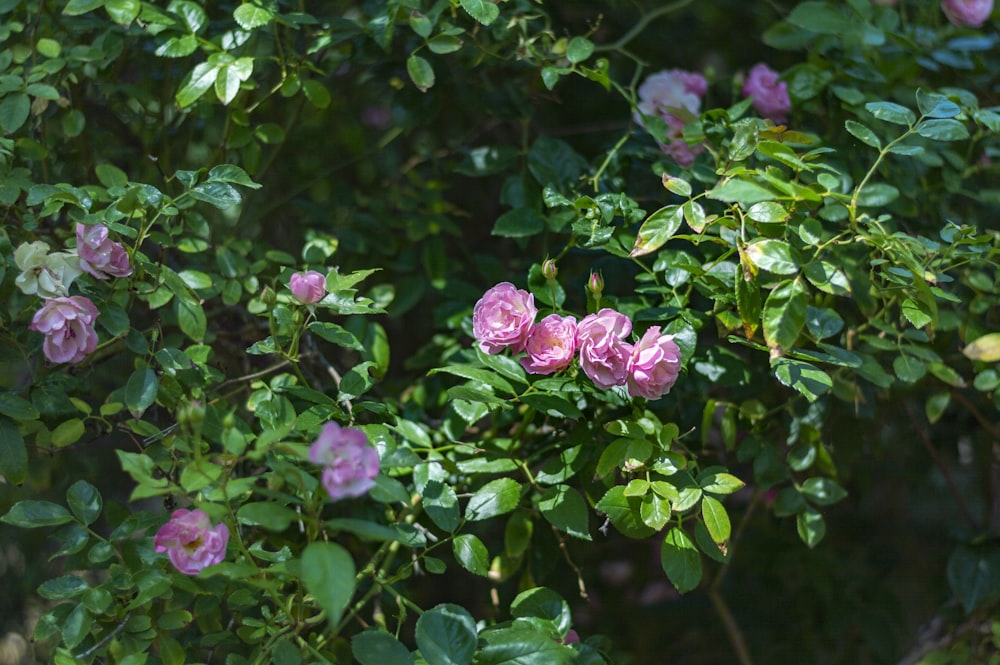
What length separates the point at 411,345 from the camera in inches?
67.4

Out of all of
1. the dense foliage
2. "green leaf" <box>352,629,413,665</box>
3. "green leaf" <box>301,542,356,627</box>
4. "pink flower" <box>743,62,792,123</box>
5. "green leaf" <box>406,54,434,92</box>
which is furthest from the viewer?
"pink flower" <box>743,62,792,123</box>

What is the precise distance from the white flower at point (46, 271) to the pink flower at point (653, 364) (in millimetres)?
557

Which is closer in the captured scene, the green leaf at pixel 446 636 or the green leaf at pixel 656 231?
the green leaf at pixel 446 636

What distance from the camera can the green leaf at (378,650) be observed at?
0.76 meters

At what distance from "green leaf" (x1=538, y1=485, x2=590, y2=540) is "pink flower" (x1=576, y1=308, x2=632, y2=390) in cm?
14

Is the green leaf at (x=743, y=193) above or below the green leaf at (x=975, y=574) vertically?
above

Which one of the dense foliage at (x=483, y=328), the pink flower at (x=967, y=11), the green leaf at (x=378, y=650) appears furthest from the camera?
the pink flower at (x=967, y=11)

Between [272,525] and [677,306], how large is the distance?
1.64 feet

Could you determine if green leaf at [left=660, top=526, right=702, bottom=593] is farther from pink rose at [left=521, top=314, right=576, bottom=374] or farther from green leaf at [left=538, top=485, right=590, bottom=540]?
pink rose at [left=521, top=314, right=576, bottom=374]

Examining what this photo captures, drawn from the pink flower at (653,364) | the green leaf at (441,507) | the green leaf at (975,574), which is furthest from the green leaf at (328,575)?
the green leaf at (975,574)

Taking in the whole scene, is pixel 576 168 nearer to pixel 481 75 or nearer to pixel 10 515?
pixel 481 75

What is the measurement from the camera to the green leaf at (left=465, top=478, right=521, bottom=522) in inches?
36.8

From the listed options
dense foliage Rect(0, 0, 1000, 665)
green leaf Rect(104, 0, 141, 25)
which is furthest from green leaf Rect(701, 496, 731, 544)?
green leaf Rect(104, 0, 141, 25)

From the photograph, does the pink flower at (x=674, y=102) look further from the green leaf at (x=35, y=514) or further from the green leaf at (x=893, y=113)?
the green leaf at (x=35, y=514)
